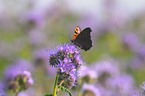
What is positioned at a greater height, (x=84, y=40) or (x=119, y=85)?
(x=119, y=85)

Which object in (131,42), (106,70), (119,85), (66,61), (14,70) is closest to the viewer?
(66,61)

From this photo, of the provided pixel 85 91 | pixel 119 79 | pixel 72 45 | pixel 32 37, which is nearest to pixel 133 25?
pixel 32 37

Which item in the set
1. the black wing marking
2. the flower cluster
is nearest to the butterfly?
the black wing marking

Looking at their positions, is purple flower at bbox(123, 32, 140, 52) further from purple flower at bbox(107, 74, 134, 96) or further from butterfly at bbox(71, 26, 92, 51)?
butterfly at bbox(71, 26, 92, 51)

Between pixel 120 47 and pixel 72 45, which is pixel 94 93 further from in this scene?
pixel 120 47

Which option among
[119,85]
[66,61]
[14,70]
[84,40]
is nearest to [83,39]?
[84,40]

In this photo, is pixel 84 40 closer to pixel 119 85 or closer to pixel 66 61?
pixel 66 61

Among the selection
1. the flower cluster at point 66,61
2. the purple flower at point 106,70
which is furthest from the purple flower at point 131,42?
the flower cluster at point 66,61
